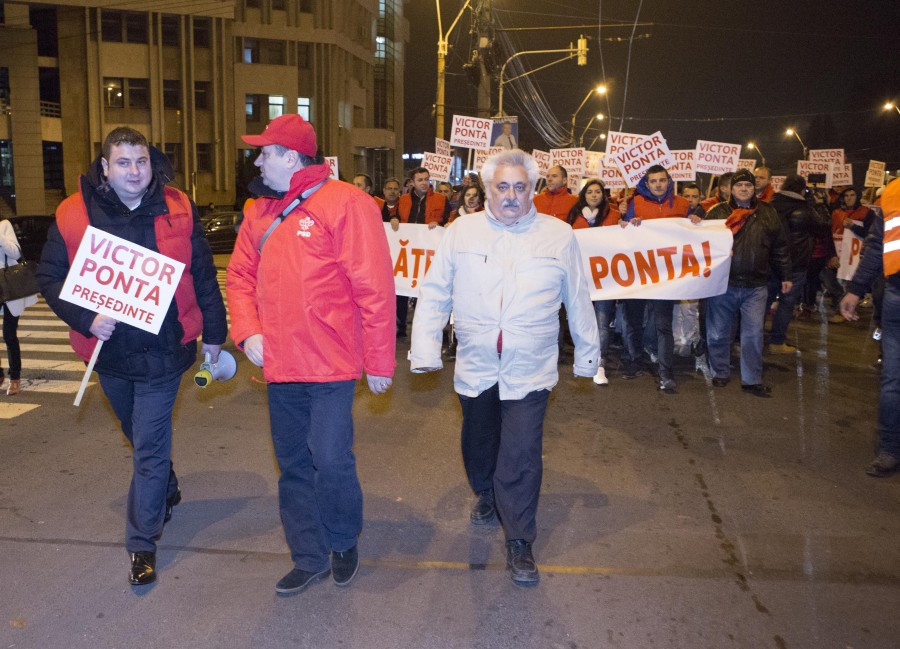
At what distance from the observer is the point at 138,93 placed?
136 ft

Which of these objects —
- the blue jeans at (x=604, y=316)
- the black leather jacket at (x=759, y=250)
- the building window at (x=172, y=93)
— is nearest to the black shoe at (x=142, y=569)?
the blue jeans at (x=604, y=316)

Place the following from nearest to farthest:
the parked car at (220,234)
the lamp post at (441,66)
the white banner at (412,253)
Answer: the white banner at (412,253), the lamp post at (441,66), the parked car at (220,234)

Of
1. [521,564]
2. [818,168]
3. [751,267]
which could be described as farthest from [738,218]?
[818,168]

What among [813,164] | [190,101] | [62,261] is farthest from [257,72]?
[62,261]

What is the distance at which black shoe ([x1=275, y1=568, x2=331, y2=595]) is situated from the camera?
13.1 ft

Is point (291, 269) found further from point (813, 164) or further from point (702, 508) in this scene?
point (813, 164)

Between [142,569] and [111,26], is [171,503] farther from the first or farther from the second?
[111,26]

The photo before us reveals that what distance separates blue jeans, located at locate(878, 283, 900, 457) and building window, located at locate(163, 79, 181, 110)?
41.3 m

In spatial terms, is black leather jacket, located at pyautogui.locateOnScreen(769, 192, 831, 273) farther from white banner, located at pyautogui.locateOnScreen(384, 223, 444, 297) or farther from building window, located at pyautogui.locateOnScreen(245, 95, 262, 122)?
building window, located at pyautogui.locateOnScreen(245, 95, 262, 122)

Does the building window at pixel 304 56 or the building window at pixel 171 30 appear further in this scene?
the building window at pixel 304 56

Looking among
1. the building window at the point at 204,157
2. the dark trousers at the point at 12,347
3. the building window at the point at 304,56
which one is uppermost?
the building window at the point at 304,56

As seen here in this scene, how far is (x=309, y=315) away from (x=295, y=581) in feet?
4.26

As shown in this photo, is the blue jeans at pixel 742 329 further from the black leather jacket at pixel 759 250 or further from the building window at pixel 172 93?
the building window at pixel 172 93

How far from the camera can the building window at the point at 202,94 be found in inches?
1687
